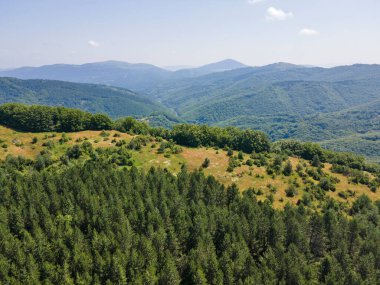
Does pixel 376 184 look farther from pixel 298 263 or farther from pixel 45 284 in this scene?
pixel 45 284

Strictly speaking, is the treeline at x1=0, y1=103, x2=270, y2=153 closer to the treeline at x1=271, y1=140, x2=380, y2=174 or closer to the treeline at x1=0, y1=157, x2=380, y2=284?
the treeline at x1=271, y1=140, x2=380, y2=174

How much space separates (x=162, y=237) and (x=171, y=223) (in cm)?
842

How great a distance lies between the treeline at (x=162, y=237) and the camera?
61.9 metres

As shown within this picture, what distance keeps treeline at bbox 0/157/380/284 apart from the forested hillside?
10.2 inches

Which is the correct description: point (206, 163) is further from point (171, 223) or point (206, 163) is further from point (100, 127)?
point (100, 127)

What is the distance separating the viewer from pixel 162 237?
2820 inches

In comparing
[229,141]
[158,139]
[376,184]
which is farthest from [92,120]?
[376,184]

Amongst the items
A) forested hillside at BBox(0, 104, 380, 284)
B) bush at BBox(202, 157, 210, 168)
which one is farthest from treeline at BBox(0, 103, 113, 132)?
bush at BBox(202, 157, 210, 168)

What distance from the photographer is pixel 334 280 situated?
63188mm

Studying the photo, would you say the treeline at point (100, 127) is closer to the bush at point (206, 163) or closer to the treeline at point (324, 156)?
the treeline at point (324, 156)

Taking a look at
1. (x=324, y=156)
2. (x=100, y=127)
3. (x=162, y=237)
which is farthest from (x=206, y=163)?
(x=162, y=237)

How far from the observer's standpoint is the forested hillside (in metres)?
63.0

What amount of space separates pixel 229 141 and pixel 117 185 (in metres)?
85.9

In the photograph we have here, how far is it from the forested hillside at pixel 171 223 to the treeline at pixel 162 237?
0.26 metres
